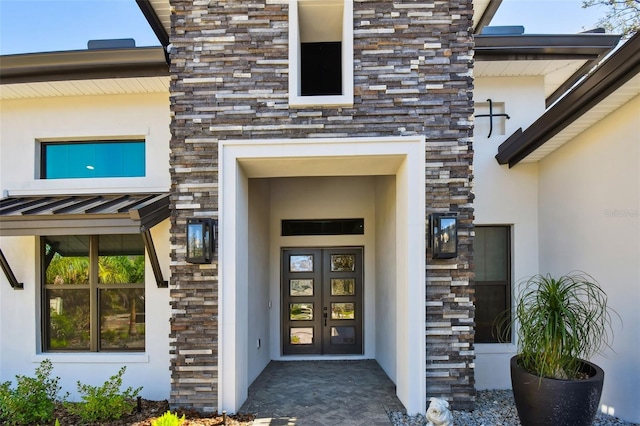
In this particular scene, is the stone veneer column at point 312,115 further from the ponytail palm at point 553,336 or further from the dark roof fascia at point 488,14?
the dark roof fascia at point 488,14

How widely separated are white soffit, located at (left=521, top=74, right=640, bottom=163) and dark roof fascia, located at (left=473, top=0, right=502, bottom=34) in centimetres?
231

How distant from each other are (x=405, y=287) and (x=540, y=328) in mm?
1552

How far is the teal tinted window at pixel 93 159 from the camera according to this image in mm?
5902

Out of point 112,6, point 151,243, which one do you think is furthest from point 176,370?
point 112,6

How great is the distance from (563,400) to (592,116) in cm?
344

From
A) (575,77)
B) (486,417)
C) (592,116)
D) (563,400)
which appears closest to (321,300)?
(486,417)

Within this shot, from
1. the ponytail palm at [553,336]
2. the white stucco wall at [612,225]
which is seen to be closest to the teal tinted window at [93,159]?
the ponytail palm at [553,336]

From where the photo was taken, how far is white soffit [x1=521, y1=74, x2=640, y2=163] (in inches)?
156

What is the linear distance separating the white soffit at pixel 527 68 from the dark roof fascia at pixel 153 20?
17.1 feet

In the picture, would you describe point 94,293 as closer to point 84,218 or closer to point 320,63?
point 84,218

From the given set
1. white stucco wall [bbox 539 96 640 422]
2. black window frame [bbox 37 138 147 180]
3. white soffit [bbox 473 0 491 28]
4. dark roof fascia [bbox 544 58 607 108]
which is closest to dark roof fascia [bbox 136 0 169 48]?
black window frame [bbox 37 138 147 180]

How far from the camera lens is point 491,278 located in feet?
19.5

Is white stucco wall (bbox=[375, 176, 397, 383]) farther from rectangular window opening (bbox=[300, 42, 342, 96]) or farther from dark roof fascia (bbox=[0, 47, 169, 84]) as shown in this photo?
dark roof fascia (bbox=[0, 47, 169, 84])

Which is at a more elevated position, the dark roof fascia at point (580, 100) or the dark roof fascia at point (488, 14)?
the dark roof fascia at point (488, 14)
